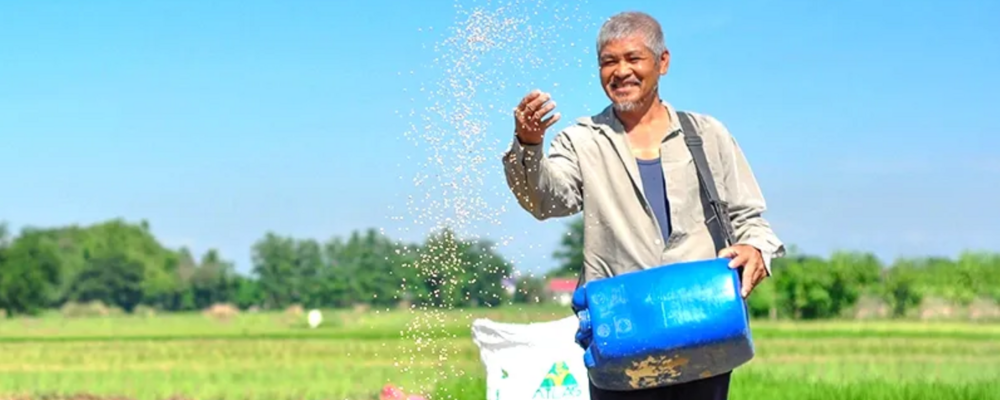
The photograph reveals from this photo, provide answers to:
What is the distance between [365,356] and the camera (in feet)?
68.1

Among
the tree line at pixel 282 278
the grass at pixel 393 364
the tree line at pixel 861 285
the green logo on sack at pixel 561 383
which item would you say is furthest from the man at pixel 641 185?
the tree line at pixel 861 285

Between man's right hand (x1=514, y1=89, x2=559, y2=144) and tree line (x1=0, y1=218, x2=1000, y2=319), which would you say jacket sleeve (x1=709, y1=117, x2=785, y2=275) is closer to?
man's right hand (x1=514, y1=89, x2=559, y2=144)

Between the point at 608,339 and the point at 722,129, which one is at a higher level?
the point at 722,129

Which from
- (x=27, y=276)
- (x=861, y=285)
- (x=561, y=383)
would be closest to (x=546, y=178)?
(x=561, y=383)

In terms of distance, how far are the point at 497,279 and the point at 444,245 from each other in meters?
0.22

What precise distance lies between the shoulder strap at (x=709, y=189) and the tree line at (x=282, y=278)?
105 ft

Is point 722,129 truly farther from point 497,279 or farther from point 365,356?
point 365,356

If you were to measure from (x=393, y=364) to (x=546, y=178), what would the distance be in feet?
51.0

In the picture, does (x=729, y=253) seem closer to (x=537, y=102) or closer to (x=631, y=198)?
(x=631, y=198)

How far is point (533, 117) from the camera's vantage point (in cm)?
351

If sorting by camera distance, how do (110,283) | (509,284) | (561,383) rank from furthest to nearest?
(110,283)
(561,383)
(509,284)

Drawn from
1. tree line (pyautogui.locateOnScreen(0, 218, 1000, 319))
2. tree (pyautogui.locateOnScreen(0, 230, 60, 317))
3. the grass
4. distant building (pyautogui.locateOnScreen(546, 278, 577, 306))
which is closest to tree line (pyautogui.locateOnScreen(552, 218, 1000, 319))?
tree line (pyautogui.locateOnScreen(0, 218, 1000, 319))

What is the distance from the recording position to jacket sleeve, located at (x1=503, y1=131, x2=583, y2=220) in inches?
141

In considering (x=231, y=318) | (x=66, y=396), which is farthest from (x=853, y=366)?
(x=231, y=318)
